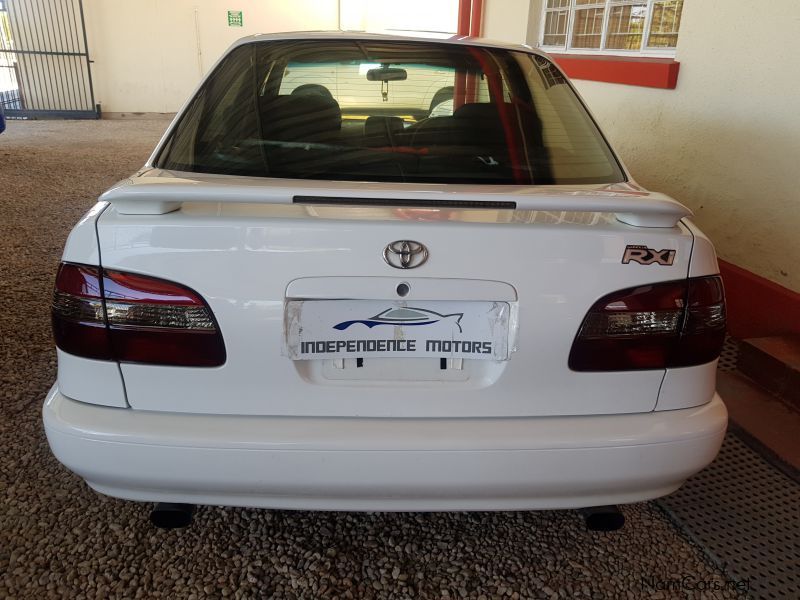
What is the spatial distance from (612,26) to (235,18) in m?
10.2

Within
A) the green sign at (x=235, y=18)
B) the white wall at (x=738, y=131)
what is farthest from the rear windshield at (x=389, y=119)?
the green sign at (x=235, y=18)

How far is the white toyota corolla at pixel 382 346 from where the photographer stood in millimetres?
1340

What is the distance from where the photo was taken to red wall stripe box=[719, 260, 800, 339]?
2986 millimetres

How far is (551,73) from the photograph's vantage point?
2.33m

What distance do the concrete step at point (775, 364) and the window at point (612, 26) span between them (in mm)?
2084

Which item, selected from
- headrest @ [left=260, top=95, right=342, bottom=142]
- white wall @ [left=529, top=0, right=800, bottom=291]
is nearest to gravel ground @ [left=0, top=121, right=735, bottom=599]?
headrest @ [left=260, top=95, right=342, bottom=142]

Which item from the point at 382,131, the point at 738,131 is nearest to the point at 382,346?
the point at 382,131

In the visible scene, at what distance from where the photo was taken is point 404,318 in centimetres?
136

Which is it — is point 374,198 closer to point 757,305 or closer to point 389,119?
point 389,119

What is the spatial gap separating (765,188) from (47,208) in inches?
208

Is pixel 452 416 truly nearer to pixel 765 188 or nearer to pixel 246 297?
pixel 246 297

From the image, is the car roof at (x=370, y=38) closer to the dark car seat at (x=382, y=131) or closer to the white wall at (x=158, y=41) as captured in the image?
the dark car seat at (x=382, y=131)

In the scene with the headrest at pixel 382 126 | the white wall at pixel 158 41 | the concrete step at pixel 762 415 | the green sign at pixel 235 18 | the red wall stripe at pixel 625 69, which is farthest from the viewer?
the green sign at pixel 235 18
